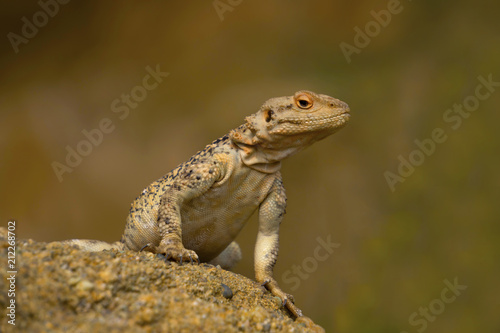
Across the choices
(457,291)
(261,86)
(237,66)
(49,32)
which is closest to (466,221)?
(457,291)

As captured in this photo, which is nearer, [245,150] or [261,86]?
[245,150]

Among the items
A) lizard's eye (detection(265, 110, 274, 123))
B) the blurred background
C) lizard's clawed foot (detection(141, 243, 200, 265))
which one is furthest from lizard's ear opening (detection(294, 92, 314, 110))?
the blurred background

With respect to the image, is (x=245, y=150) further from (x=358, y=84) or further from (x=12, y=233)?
(x=358, y=84)

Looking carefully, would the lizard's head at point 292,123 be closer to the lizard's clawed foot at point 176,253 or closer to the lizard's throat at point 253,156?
the lizard's throat at point 253,156

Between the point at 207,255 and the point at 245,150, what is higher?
the point at 245,150

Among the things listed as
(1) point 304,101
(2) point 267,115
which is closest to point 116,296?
(2) point 267,115

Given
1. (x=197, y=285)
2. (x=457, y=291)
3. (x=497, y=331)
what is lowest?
(x=497, y=331)
